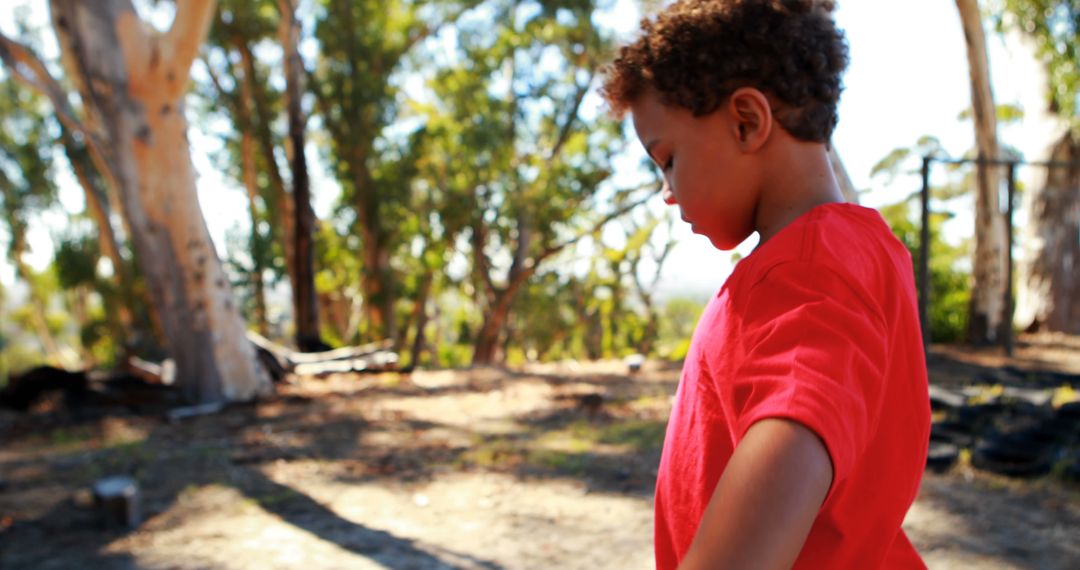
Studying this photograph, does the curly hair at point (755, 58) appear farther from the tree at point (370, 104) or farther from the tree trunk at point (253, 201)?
the tree trunk at point (253, 201)

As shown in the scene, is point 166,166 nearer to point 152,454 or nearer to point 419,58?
point 152,454

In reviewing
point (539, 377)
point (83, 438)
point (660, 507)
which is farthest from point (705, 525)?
point (539, 377)

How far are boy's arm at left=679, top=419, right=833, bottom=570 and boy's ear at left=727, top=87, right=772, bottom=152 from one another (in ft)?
1.19

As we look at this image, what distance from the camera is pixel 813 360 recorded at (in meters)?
0.71

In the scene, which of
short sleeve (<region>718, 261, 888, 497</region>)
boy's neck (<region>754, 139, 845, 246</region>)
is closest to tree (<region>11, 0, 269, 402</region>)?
boy's neck (<region>754, 139, 845, 246</region>)

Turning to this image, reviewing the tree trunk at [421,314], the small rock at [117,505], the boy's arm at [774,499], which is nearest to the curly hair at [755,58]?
the boy's arm at [774,499]

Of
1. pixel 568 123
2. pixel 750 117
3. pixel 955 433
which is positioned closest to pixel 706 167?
pixel 750 117

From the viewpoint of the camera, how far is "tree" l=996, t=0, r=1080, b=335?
10086mm

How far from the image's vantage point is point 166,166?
6816mm

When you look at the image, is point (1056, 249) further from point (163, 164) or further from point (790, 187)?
point (790, 187)

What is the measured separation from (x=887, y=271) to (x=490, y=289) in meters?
18.1

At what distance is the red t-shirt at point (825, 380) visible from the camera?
2.33ft

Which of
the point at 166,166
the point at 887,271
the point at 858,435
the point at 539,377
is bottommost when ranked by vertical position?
the point at 539,377

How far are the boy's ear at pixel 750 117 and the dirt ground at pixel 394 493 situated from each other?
266cm
